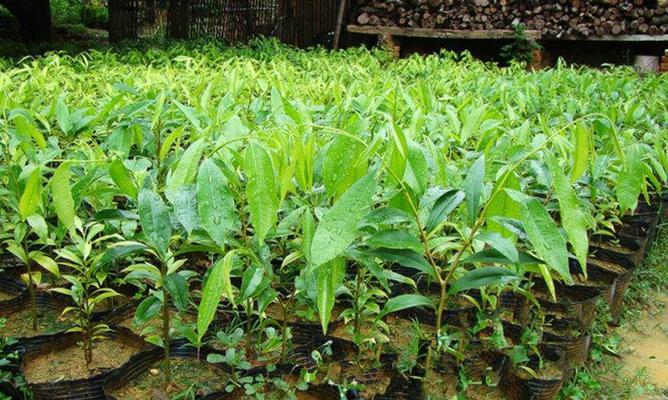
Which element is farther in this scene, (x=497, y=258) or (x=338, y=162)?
(x=497, y=258)

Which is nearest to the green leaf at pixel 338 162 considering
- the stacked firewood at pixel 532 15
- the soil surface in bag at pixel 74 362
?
the soil surface in bag at pixel 74 362

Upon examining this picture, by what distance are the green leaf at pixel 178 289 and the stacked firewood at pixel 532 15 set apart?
8.54 meters

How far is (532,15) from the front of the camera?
9.14 metres

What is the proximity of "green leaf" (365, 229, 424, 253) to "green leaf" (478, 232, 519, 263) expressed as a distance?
0.40 ft

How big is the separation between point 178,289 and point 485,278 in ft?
2.01

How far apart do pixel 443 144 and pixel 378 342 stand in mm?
768

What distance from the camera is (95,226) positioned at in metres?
1.70

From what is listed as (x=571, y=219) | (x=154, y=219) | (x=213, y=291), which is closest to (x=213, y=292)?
(x=213, y=291)

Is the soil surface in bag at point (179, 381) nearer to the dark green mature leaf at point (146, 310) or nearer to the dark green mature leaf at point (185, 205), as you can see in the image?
the dark green mature leaf at point (146, 310)

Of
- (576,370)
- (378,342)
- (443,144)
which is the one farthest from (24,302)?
(576,370)

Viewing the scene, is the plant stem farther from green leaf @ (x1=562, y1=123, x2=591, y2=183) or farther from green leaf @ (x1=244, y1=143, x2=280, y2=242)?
green leaf @ (x1=562, y1=123, x2=591, y2=183)

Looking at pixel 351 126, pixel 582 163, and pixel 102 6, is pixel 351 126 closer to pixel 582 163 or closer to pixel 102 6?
pixel 582 163

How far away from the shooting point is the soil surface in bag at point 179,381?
1560mm

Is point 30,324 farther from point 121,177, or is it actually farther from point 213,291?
point 213,291
